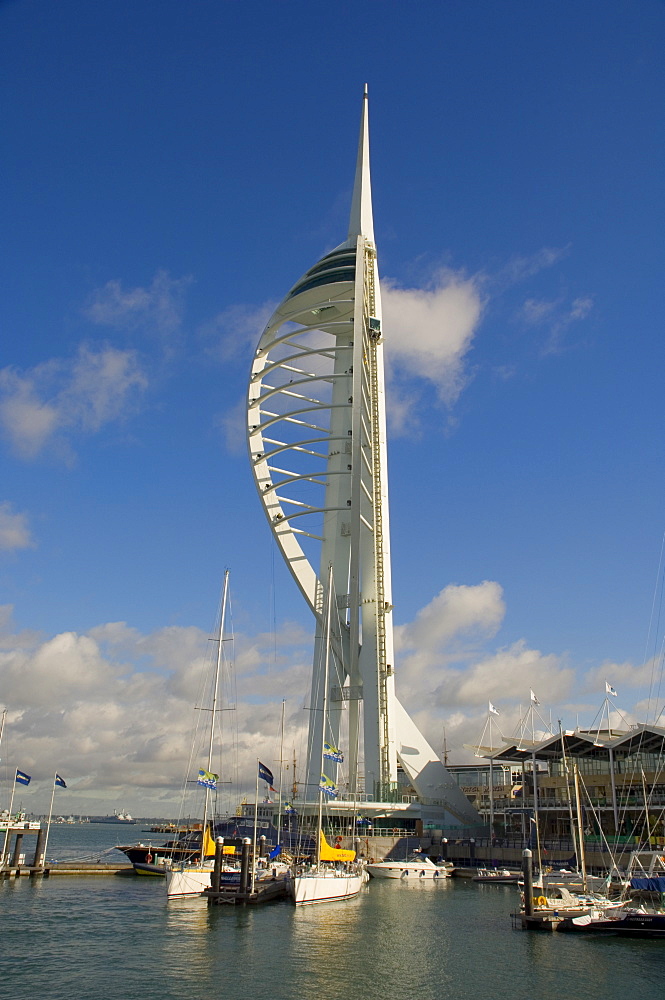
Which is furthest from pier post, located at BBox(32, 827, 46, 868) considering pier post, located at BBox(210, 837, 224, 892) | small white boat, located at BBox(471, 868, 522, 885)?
small white boat, located at BBox(471, 868, 522, 885)

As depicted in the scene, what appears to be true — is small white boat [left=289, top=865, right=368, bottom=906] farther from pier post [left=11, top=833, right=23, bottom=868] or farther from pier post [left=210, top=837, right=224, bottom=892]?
pier post [left=11, top=833, right=23, bottom=868]

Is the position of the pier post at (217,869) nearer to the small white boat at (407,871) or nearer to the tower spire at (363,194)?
the small white boat at (407,871)

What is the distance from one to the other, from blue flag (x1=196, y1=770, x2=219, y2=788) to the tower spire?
44131 millimetres

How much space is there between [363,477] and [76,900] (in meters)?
32.8

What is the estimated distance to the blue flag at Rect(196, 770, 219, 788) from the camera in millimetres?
34719

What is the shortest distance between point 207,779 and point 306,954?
12196 millimetres

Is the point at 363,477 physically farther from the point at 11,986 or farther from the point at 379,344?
the point at 11,986

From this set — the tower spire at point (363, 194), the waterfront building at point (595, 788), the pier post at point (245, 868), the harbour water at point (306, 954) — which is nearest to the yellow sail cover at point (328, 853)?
the harbour water at point (306, 954)

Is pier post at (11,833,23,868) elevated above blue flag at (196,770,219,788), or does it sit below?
below

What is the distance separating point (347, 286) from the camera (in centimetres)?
5962

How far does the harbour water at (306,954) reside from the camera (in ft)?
66.5

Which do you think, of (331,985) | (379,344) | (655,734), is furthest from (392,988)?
(379,344)

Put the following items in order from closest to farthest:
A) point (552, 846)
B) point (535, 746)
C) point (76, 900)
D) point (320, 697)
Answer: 1. point (76, 900)
2. point (552, 846)
3. point (320, 697)
4. point (535, 746)

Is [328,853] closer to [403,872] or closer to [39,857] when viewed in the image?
[403,872]
